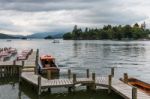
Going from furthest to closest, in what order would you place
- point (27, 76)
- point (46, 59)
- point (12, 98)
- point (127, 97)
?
point (46, 59) < point (27, 76) < point (12, 98) < point (127, 97)

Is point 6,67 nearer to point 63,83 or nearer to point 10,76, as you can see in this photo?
point 10,76

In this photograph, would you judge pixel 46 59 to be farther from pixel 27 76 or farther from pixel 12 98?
pixel 12 98

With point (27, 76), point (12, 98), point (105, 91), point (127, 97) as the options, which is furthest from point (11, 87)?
point (127, 97)

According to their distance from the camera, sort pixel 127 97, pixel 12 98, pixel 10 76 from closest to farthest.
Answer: pixel 127 97
pixel 12 98
pixel 10 76

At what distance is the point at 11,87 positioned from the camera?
133 ft

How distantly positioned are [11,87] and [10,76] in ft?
23.0

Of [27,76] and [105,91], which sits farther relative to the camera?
[27,76]

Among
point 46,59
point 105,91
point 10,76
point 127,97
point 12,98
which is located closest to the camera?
point 127,97

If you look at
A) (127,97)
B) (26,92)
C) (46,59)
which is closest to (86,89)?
(26,92)

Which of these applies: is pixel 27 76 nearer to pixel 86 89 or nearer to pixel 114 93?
pixel 86 89

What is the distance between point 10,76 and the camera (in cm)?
4747

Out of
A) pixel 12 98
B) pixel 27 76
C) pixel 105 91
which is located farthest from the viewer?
pixel 27 76

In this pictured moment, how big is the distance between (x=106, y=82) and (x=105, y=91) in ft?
5.57

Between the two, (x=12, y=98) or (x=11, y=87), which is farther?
(x=11, y=87)
